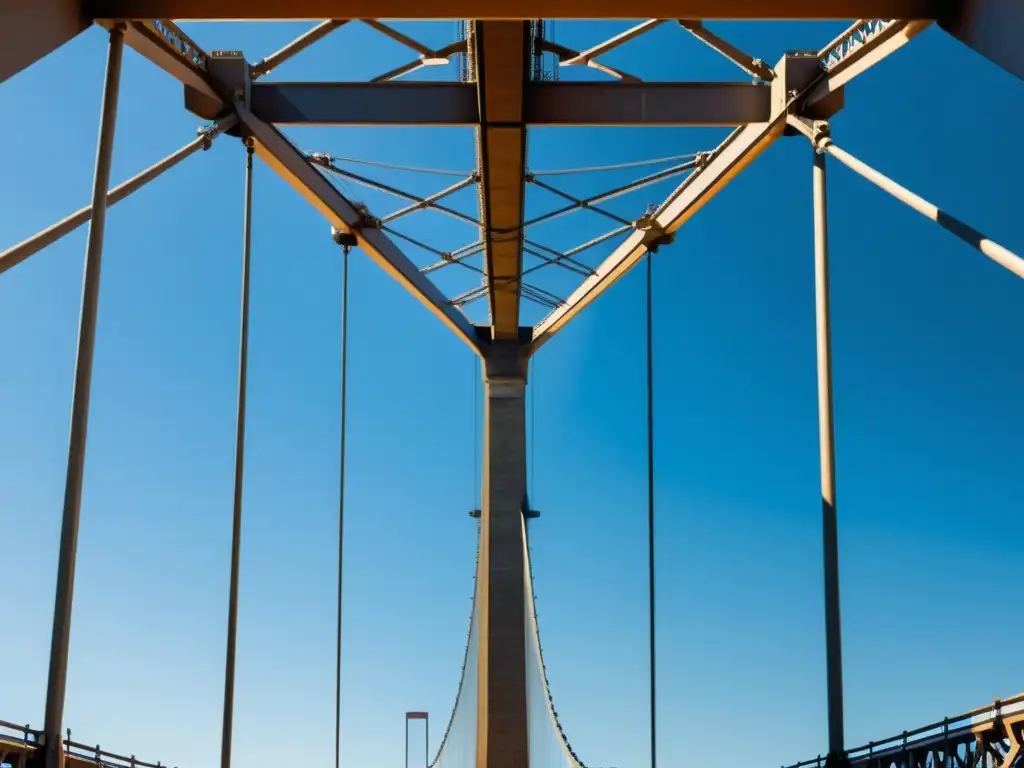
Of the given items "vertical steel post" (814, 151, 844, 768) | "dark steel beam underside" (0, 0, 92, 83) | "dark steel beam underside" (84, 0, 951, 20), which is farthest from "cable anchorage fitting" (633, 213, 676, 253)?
"dark steel beam underside" (0, 0, 92, 83)

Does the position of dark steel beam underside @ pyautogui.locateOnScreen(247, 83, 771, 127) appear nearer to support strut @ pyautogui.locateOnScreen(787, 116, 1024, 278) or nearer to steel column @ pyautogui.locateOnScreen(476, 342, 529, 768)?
support strut @ pyautogui.locateOnScreen(787, 116, 1024, 278)

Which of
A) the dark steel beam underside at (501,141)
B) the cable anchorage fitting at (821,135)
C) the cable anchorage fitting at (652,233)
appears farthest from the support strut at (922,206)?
the cable anchorage fitting at (652,233)

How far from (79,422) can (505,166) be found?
942 cm

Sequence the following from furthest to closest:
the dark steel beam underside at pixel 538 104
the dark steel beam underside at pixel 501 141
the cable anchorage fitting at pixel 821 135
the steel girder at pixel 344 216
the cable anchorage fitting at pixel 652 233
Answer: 1. the cable anchorage fitting at pixel 652 233
2. the steel girder at pixel 344 216
3. the dark steel beam underside at pixel 538 104
4. the dark steel beam underside at pixel 501 141
5. the cable anchorage fitting at pixel 821 135

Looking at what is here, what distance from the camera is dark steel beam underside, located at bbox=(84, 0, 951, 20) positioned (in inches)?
449

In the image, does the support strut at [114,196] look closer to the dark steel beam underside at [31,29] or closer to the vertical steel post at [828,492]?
the dark steel beam underside at [31,29]

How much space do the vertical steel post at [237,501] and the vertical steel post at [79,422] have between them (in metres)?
3.09

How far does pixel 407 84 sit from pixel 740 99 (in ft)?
14.8

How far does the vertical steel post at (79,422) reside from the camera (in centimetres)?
979

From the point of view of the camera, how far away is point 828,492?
12.3 m

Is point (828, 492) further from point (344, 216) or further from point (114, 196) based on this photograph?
point (344, 216)

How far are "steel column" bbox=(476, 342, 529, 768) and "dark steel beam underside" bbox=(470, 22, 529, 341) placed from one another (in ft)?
16.2

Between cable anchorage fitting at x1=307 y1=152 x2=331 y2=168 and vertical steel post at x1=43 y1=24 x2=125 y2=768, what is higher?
cable anchorage fitting at x1=307 y1=152 x2=331 y2=168

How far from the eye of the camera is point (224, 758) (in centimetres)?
1266
